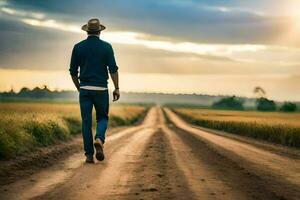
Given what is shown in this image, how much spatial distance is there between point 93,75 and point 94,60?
31 cm

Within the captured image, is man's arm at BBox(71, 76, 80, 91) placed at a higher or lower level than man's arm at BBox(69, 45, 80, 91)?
lower

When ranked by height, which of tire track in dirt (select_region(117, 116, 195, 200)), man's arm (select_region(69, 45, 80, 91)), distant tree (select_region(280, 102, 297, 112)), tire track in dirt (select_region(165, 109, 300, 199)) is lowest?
distant tree (select_region(280, 102, 297, 112))

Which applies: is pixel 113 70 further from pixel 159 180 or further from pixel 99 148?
pixel 159 180

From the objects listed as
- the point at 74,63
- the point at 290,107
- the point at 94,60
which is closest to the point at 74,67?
the point at 74,63

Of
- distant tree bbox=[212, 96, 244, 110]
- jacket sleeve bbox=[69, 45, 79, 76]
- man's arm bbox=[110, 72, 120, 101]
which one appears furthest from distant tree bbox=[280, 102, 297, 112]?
jacket sleeve bbox=[69, 45, 79, 76]

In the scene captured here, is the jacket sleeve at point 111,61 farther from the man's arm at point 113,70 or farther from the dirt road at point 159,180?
the dirt road at point 159,180

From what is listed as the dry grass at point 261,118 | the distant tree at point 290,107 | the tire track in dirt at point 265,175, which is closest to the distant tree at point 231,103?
the distant tree at point 290,107

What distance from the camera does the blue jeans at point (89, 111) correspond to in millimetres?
10484

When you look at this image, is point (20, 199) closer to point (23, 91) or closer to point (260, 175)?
point (260, 175)

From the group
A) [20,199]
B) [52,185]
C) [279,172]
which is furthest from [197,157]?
[20,199]

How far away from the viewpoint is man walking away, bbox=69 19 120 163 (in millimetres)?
10484

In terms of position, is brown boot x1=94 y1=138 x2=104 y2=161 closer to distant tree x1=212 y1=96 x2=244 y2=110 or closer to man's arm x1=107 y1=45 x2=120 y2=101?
man's arm x1=107 y1=45 x2=120 y2=101

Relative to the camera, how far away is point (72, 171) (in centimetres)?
920

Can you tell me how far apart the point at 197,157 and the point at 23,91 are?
578 feet
